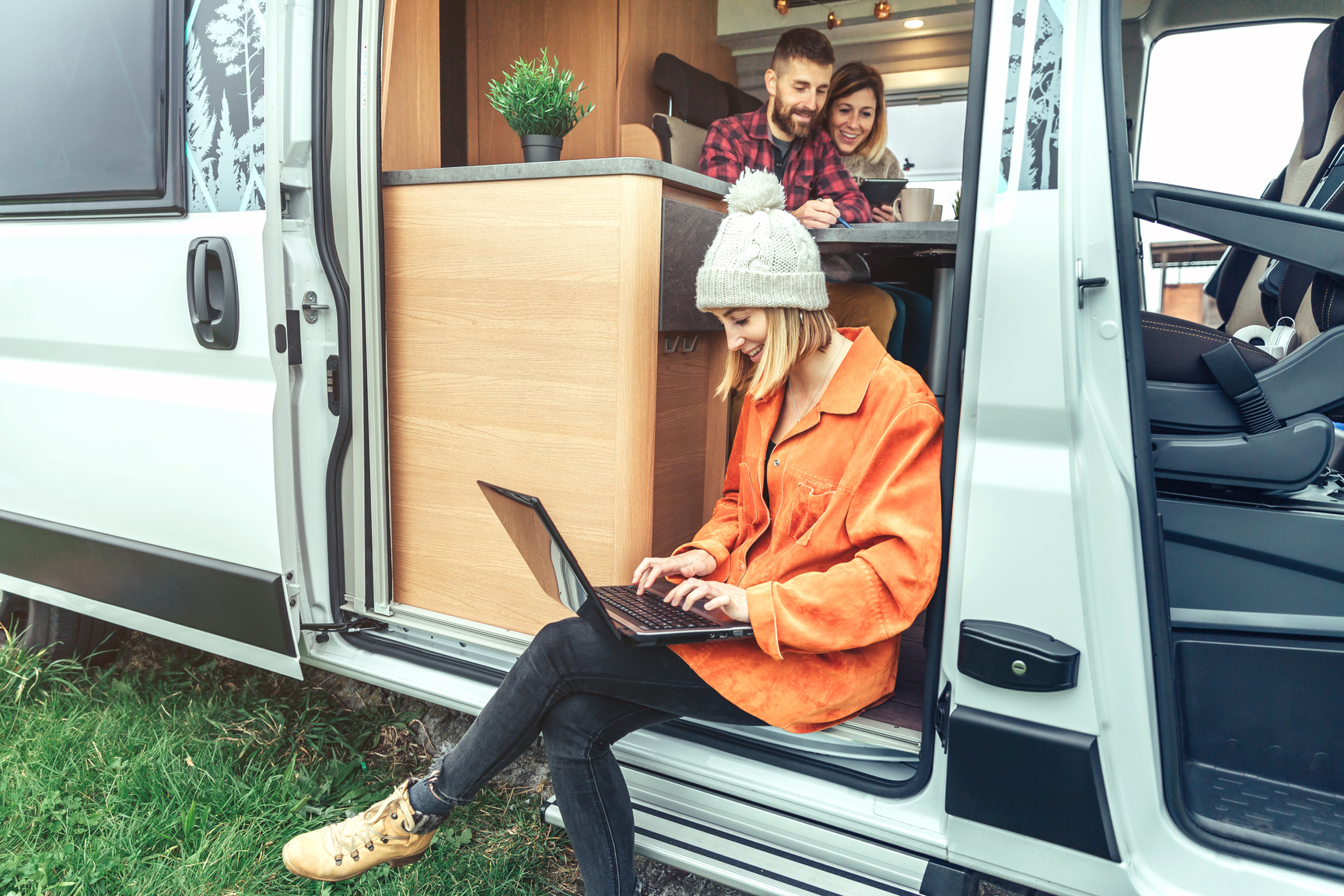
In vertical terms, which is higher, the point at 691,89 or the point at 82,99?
→ the point at 691,89

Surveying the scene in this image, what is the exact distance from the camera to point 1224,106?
2.43 m

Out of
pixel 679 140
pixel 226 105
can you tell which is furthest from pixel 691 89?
pixel 226 105

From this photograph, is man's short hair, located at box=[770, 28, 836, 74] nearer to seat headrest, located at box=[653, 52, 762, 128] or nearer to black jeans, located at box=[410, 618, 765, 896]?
seat headrest, located at box=[653, 52, 762, 128]

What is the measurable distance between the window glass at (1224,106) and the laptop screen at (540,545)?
1.87 m

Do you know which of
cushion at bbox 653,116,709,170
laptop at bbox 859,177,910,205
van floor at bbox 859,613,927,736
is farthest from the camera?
cushion at bbox 653,116,709,170

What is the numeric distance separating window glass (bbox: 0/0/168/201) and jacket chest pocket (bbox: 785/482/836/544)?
145 cm

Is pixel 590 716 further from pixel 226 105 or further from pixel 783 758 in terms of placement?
pixel 226 105

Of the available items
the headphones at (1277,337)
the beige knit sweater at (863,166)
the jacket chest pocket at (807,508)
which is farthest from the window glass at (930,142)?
the jacket chest pocket at (807,508)

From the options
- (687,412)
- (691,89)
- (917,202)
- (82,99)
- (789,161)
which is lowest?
(687,412)

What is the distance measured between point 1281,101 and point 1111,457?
181 cm

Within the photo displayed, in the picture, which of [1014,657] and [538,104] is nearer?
[1014,657]

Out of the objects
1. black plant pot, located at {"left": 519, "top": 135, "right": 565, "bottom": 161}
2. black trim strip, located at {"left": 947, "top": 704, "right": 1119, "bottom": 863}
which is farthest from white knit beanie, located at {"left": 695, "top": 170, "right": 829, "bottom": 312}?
black trim strip, located at {"left": 947, "top": 704, "right": 1119, "bottom": 863}

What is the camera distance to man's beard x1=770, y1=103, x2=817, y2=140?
8.58 ft

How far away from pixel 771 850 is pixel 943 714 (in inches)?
16.4
